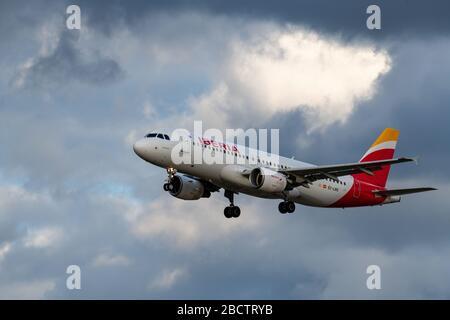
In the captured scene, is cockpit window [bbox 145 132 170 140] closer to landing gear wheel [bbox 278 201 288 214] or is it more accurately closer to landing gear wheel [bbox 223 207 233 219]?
landing gear wheel [bbox 223 207 233 219]

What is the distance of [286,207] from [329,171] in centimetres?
512

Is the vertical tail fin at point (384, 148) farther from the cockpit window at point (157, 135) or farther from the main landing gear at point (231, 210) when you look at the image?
the cockpit window at point (157, 135)

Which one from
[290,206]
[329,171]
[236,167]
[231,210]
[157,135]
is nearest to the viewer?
[157,135]

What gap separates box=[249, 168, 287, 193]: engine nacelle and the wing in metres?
1.87

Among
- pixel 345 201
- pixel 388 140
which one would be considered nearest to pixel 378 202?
pixel 345 201

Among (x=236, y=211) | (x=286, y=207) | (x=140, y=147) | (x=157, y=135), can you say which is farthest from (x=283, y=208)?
(x=140, y=147)

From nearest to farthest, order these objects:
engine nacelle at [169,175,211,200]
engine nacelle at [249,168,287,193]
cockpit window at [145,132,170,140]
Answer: cockpit window at [145,132,170,140], engine nacelle at [249,168,287,193], engine nacelle at [169,175,211,200]

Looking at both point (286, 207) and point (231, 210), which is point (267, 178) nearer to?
point (286, 207)

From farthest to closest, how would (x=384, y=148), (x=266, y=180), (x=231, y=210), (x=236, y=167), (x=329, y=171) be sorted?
1. (x=384, y=148)
2. (x=231, y=210)
3. (x=329, y=171)
4. (x=266, y=180)
5. (x=236, y=167)

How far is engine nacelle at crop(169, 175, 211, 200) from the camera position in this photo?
86688 millimetres

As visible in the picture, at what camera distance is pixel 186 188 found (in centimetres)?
8681

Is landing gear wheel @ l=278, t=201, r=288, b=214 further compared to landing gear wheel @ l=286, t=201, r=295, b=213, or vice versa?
landing gear wheel @ l=286, t=201, r=295, b=213

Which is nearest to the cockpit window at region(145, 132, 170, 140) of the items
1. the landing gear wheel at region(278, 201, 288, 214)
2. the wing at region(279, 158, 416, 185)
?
the wing at region(279, 158, 416, 185)
